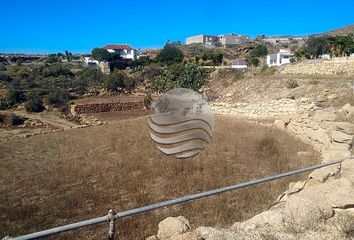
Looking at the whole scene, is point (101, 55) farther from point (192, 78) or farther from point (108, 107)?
point (108, 107)

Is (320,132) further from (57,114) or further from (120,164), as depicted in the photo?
(57,114)

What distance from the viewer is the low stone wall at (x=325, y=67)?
22.9 metres

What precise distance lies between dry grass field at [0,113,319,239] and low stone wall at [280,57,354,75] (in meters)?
12.2

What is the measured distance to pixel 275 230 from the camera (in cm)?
359

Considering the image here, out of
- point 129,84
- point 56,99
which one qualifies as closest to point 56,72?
point 129,84

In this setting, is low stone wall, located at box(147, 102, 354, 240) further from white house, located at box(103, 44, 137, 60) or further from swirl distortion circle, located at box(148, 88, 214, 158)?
white house, located at box(103, 44, 137, 60)

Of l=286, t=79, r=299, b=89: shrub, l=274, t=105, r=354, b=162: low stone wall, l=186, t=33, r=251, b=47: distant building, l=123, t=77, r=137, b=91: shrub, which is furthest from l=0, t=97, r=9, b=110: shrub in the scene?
l=186, t=33, r=251, b=47: distant building

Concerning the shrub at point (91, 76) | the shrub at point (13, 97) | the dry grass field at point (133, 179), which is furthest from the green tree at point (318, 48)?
the dry grass field at point (133, 179)

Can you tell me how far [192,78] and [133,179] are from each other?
28.4 meters

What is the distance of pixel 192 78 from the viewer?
3622 cm

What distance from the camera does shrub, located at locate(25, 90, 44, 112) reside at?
33625 millimetres

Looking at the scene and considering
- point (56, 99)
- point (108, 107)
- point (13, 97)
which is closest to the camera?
point (108, 107)

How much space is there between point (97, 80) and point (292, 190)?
43822 millimetres

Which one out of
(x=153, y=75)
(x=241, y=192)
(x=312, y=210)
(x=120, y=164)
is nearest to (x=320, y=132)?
(x=241, y=192)
